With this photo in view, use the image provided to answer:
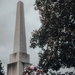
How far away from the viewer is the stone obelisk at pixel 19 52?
16281 mm

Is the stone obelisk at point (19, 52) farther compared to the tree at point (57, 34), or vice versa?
the stone obelisk at point (19, 52)

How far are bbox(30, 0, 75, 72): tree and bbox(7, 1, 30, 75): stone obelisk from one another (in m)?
1.34

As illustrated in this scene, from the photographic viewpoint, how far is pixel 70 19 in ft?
48.7

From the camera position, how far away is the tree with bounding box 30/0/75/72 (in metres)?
14.6

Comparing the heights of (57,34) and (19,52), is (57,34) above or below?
above

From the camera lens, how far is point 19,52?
16.4 meters

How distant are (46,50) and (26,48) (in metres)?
2.13

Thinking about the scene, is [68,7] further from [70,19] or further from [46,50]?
[46,50]

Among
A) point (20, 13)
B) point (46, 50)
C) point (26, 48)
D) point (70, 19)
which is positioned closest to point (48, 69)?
point (46, 50)

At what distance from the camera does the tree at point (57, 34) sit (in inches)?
575

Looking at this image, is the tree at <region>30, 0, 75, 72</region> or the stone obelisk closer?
the tree at <region>30, 0, 75, 72</region>

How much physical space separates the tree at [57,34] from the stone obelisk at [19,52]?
1.34m

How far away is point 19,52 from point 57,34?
3145 mm

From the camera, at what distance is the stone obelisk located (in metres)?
16.3
